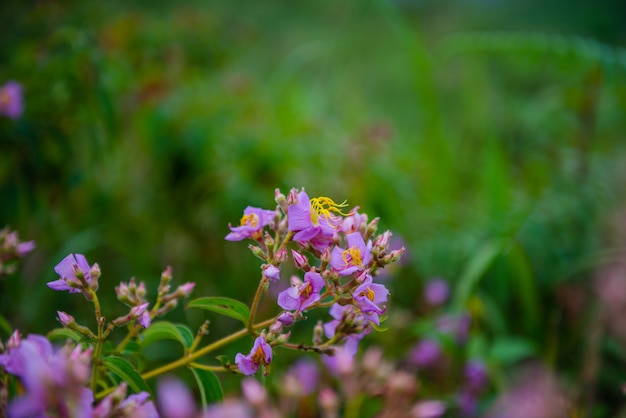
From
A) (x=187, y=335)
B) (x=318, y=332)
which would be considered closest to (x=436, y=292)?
(x=318, y=332)

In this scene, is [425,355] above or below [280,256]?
below

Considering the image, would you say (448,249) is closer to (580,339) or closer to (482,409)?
(580,339)

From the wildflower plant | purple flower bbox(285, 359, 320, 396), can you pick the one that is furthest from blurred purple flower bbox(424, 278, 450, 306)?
the wildflower plant

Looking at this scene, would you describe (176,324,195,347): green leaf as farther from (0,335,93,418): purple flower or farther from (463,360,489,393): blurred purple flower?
(463,360,489,393): blurred purple flower

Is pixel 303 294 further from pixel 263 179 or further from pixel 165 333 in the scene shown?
pixel 263 179

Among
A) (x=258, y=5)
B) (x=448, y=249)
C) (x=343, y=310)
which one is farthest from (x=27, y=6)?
(x=258, y=5)

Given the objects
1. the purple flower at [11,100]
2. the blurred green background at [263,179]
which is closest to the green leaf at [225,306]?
the blurred green background at [263,179]
